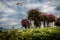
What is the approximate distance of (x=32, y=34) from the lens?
675 cm

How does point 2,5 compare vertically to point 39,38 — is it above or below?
above

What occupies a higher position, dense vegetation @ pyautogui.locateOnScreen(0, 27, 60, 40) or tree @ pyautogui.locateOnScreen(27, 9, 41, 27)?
tree @ pyautogui.locateOnScreen(27, 9, 41, 27)

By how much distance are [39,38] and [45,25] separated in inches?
14.8

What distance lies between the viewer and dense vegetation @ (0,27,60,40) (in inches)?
257

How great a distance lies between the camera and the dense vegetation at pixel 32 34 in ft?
21.4

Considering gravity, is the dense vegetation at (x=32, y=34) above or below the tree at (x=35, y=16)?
below

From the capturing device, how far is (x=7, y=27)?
667 cm

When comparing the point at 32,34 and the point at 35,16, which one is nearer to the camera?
the point at 32,34

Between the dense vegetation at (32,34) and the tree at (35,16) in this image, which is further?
the tree at (35,16)

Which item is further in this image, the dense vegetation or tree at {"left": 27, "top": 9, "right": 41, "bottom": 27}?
tree at {"left": 27, "top": 9, "right": 41, "bottom": 27}

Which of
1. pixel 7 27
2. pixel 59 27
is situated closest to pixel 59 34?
pixel 59 27

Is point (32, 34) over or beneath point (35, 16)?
beneath

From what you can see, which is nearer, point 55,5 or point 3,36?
point 3,36

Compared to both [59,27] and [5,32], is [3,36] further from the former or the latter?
[59,27]
